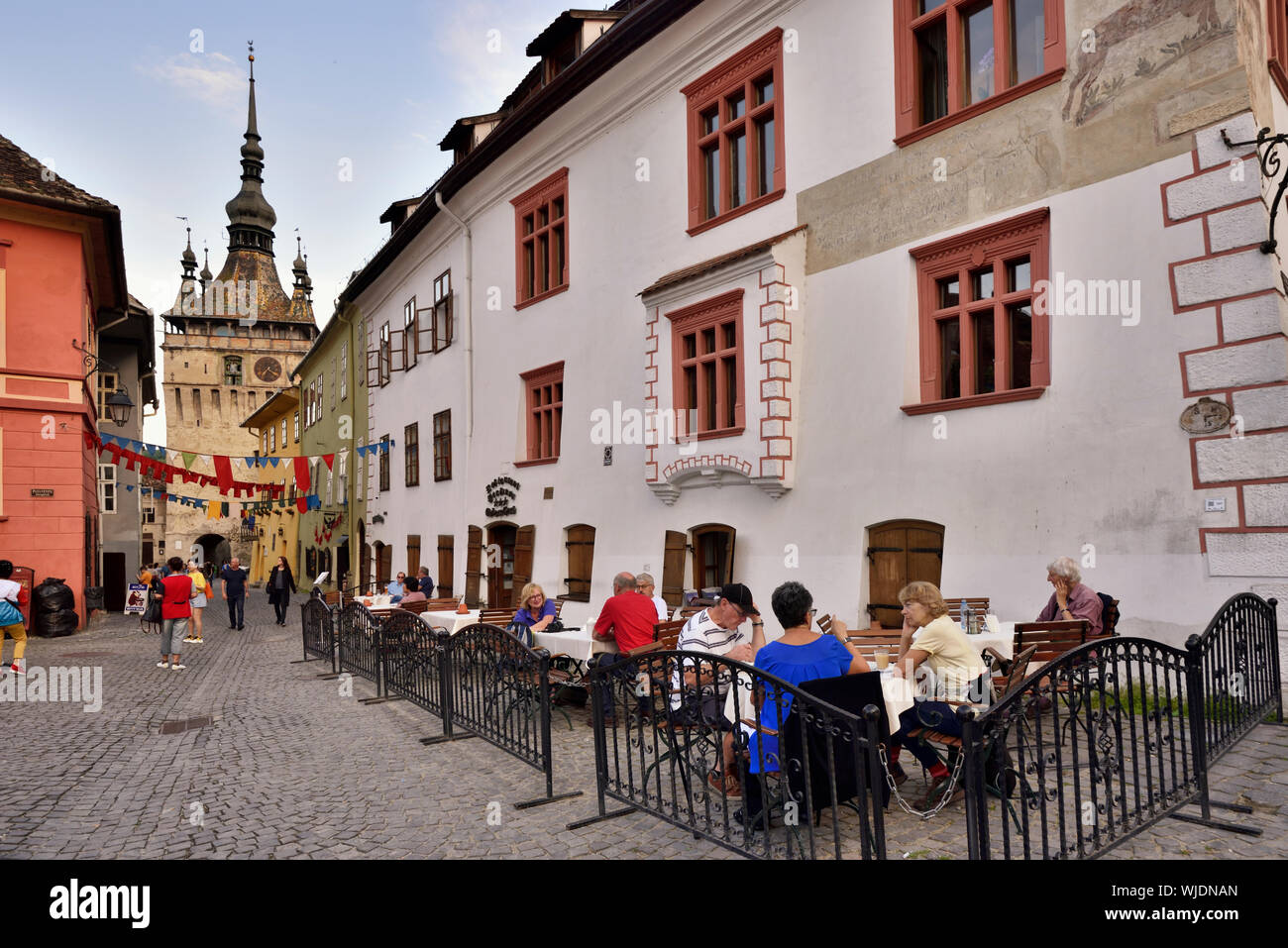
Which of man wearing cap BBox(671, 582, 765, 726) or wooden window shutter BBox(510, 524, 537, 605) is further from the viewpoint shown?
wooden window shutter BBox(510, 524, 537, 605)

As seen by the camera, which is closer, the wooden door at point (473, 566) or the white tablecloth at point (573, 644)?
the white tablecloth at point (573, 644)

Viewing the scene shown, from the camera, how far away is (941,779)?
18.4 ft

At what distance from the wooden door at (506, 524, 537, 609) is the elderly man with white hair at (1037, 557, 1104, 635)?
37.3ft

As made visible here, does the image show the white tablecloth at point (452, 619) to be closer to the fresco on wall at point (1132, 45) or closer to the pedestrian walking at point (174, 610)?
the pedestrian walking at point (174, 610)

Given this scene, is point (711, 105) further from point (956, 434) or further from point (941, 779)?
point (941, 779)

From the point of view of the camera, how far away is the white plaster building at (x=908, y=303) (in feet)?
26.0

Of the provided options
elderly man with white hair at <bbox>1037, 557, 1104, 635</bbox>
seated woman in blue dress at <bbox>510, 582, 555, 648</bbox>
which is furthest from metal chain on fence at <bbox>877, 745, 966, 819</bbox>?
seated woman in blue dress at <bbox>510, 582, 555, 648</bbox>

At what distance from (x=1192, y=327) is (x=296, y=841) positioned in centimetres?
848

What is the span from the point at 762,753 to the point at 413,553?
2119 cm

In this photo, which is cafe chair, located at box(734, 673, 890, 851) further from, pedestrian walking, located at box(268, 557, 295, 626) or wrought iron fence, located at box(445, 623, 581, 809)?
pedestrian walking, located at box(268, 557, 295, 626)

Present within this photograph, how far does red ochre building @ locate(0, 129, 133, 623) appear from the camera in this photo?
1850 centimetres

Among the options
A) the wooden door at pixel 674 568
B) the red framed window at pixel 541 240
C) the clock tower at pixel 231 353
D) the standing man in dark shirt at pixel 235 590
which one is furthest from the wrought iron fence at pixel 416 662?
the clock tower at pixel 231 353

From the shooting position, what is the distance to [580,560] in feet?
52.6

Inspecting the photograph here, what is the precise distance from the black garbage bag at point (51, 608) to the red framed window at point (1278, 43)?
2229cm
